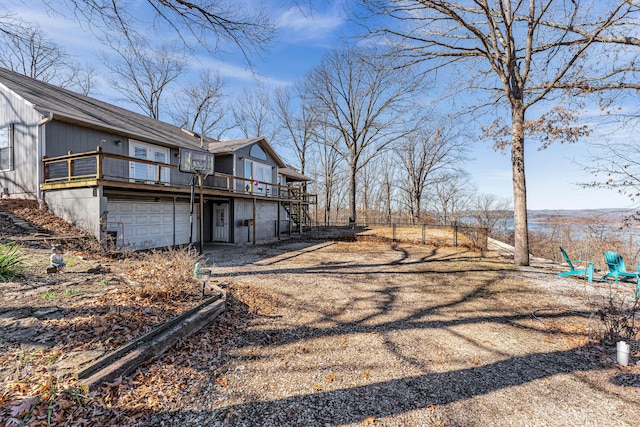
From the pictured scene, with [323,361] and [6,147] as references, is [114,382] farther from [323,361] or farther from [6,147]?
[6,147]

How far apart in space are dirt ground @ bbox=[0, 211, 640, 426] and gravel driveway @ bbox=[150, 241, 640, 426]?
0.06 feet

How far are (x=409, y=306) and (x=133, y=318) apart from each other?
4585 mm

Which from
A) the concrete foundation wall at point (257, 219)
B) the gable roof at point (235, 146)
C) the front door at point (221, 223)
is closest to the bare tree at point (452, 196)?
the gable roof at point (235, 146)

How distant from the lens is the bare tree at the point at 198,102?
27.2 meters

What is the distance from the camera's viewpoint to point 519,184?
890cm

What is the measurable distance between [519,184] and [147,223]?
1321 cm

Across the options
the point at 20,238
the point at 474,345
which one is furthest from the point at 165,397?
the point at 20,238

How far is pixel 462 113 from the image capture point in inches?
411

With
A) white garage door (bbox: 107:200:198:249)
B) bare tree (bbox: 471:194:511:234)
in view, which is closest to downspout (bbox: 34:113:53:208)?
white garage door (bbox: 107:200:198:249)

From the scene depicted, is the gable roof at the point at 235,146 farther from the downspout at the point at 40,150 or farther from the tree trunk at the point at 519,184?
the tree trunk at the point at 519,184

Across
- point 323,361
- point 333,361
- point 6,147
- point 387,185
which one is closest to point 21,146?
point 6,147

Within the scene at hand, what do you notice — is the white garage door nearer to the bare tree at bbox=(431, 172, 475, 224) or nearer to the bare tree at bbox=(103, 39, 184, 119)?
the bare tree at bbox=(103, 39, 184, 119)

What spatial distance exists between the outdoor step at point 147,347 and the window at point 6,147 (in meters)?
10.8

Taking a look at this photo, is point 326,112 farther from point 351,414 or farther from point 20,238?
point 351,414
